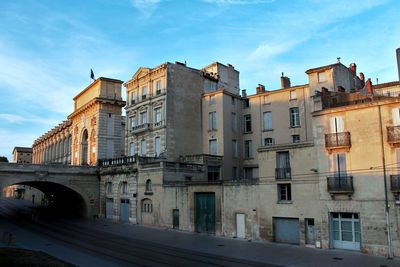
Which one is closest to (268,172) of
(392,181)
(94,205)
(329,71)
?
(392,181)

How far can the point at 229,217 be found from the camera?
29.3 meters

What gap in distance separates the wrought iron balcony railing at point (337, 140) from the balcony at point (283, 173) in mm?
3622

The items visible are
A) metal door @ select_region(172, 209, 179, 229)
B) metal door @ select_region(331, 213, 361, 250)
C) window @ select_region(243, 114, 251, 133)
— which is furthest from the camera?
window @ select_region(243, 114, 251, 133)

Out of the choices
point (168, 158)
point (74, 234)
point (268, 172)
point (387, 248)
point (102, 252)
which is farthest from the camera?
point (168, 158)

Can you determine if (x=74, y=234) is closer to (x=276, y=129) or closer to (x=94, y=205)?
(x=94, y=205)

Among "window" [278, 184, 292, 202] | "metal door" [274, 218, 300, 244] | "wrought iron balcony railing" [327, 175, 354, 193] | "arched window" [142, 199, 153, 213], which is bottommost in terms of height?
"metal door" [274, 218, 300, 244]

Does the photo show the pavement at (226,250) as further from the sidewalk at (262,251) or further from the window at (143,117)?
the window at (143,117)

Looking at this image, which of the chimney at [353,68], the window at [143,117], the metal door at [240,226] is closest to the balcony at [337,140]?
the metal door at [240,226]

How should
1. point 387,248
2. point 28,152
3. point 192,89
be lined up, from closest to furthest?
point 387,248
point 192,89
point 28,152

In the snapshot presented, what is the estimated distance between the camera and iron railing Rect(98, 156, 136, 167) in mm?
42162

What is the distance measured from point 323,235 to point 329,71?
64.6ft

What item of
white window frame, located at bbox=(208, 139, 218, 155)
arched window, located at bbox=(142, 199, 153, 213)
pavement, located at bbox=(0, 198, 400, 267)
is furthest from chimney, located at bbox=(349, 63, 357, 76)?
arched window, located at bbox=(142, 199, 153, 213)

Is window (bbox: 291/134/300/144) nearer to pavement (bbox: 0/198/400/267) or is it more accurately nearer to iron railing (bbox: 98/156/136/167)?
pavement (bbox: 0/198/400/267)

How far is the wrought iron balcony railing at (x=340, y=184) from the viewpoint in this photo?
75.3ft
